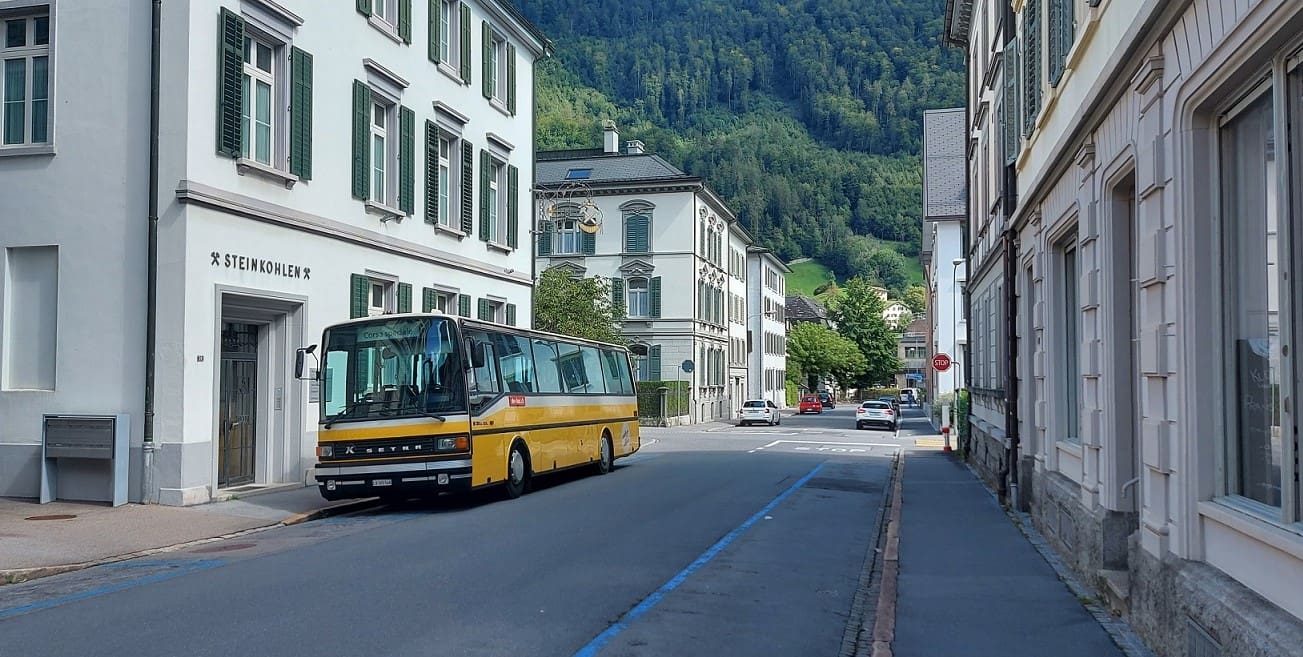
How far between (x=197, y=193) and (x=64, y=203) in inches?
77.1

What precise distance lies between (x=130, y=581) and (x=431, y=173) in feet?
48.1

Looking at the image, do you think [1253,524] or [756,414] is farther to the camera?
[756,414]

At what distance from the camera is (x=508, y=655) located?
22.8 ft

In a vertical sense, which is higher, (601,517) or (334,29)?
(334,29)

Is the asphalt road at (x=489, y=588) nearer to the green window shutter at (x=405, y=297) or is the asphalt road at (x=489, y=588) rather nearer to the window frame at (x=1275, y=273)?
the window frame at (x=1275, y=273)

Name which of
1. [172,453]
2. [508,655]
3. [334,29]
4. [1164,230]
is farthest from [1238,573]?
[334,29]

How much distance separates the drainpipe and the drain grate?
11052 millimetres

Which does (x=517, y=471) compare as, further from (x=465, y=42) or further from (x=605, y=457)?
(x=465, y=42)

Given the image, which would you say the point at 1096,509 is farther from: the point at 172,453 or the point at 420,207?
the point at 420,207

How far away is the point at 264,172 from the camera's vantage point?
17281mm

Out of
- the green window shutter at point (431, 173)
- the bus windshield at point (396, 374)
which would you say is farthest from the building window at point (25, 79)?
the green window shutter at point (431, 173)

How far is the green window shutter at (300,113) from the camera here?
59.2 feet

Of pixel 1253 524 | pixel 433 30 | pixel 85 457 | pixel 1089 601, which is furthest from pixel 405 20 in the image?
pixel 1253 524

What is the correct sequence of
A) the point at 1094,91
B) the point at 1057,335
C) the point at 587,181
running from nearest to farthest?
the point at 1094,91 → the point at 1057,335 → the point at 587,181
